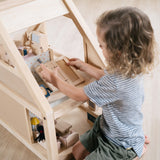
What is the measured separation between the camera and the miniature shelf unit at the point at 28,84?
121 cm

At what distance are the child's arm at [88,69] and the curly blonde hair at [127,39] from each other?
0.32m

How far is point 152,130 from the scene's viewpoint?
1.75m

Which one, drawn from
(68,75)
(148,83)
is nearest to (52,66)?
(68,75)

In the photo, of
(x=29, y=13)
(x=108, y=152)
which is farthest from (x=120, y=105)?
(x=29, y=13)

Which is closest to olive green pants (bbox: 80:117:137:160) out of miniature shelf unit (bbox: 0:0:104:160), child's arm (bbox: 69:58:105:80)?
miniature shelf unit (bbox: 0:0:104:160)

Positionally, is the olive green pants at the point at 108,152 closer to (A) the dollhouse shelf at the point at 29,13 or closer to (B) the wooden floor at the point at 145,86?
(B) the wooden floor at the point at 145,86

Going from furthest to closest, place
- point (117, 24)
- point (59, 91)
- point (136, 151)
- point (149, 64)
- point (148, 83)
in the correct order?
point (148, 83)
point (59, 91)
point (136, 151)
point (149, 64)
point (117, 24)

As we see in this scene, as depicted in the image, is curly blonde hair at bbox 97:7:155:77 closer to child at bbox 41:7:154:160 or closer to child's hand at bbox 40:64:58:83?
child at bbox 41:7:154:160

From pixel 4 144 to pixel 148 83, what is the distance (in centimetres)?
115

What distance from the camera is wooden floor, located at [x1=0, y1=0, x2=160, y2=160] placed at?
5.28 ft

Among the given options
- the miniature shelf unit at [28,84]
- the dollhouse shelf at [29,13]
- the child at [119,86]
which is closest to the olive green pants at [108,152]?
the child at [119,86]

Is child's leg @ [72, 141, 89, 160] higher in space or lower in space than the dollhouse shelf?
Result: lower

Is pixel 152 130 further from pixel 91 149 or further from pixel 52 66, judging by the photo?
pixel 52 66

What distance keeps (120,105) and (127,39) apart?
30cm
